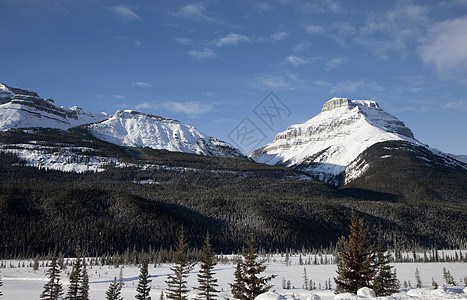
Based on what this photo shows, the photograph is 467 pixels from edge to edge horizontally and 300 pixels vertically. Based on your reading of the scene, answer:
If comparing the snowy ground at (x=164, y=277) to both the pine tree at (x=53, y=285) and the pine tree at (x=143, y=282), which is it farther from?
the pine tree at (x=53, y=285)

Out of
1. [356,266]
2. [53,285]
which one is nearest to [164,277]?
[53,285]

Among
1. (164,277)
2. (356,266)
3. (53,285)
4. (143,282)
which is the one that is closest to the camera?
(356,266)

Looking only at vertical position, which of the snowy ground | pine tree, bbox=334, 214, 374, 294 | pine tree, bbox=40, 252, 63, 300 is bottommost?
the snowy ground

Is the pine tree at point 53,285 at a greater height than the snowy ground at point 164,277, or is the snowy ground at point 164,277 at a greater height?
the pine tree at point 53,285

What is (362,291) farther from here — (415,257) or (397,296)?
(415,257)

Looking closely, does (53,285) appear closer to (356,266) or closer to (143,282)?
(143,282)

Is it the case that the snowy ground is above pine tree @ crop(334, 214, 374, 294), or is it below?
below

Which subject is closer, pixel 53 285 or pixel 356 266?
pixel 356 266

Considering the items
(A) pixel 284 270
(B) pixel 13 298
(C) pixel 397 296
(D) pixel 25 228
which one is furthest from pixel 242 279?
(D) pixel 25 228

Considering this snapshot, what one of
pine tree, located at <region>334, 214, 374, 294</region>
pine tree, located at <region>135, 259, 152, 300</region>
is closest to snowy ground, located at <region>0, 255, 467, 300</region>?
pine tree, located at <region>135, 259, 152, 300</region>

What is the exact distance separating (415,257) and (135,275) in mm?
121812

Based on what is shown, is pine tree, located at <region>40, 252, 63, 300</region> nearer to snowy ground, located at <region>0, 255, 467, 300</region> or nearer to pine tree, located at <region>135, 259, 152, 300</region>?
pine tree, located at <region>135, 259, 152, 300</region>

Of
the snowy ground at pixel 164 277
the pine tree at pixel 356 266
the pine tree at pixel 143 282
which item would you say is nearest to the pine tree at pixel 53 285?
the pine tree at pixel 143 282

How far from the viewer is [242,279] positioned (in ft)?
114
